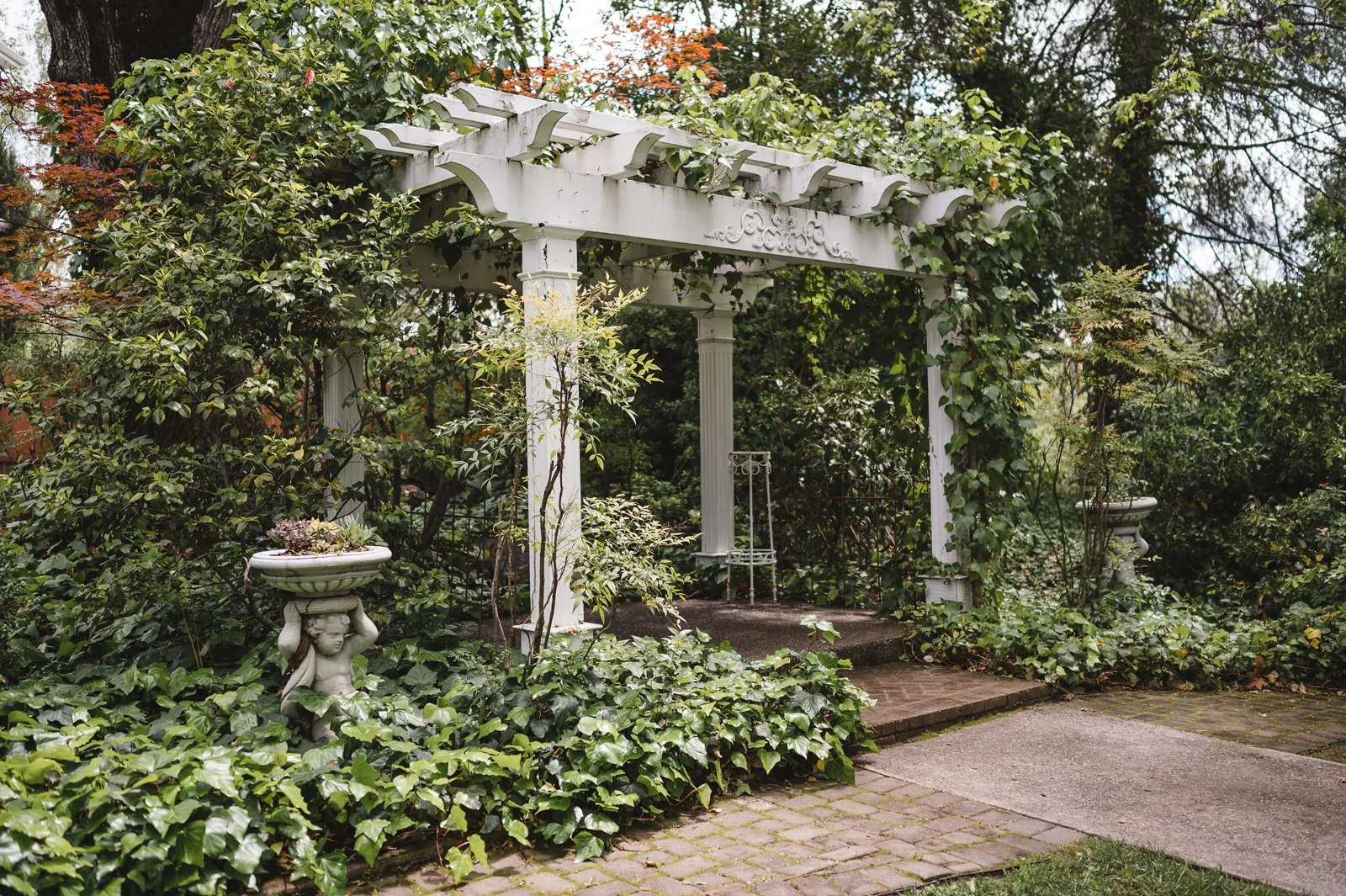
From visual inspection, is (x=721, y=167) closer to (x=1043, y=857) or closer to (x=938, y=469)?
(x=938, y=469)

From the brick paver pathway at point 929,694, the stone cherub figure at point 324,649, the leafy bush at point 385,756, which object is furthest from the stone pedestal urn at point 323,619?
the brick paver pathway at point 929,694

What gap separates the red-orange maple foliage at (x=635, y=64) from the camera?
32.1 ft

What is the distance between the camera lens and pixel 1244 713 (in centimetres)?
562

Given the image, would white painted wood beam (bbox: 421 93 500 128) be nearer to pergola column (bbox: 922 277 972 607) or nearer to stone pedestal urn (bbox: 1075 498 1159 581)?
pergola column (bbox: 922 277 972 607)

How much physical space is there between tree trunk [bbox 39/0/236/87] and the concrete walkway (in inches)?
267

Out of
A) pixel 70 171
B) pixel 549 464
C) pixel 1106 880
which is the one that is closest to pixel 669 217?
pixel 549 464

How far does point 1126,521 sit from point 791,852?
496cm

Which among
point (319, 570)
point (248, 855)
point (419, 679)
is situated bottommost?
point (248, 855)

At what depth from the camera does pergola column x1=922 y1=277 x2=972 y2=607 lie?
6805 millimetres

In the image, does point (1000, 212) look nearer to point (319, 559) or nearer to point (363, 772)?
point (319, 559)

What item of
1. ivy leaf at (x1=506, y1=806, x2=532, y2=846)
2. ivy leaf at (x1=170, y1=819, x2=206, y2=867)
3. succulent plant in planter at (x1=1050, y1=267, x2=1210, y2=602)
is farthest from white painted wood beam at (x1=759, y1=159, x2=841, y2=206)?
ivy leaf at (x1=170, y1=819, x2=206, y2=867)

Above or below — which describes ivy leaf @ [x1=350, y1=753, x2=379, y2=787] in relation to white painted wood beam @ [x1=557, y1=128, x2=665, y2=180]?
below

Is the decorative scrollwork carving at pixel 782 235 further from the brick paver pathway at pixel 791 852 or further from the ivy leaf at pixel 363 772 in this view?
the ivy leaf at pixel 363 772

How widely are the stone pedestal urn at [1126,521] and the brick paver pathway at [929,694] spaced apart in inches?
65.5
